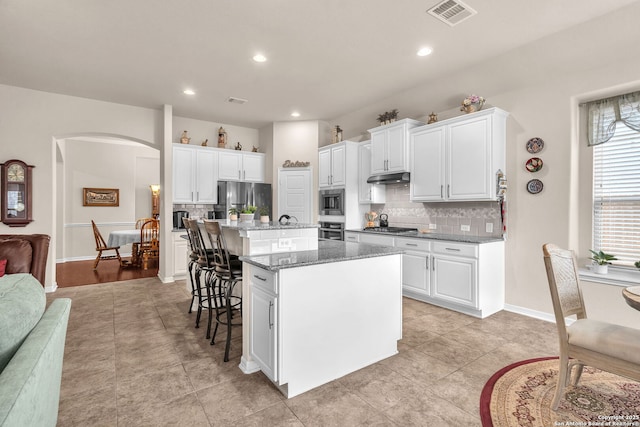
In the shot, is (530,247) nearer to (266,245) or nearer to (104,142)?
(266,245)

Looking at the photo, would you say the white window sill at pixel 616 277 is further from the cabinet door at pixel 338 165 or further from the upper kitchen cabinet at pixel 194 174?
the upper kitchen cabinet at pixel 194 174

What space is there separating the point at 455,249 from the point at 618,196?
5.28 feet

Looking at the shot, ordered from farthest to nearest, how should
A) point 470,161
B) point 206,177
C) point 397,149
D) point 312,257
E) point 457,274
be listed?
point 206,177 → point 397,149 → point 470,161 → point 457,274 → point 312,257

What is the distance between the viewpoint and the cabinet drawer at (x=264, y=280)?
6.83ft

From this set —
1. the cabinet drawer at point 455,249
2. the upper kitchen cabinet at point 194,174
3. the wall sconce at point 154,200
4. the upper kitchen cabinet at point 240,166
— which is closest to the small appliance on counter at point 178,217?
the upper kitchen cabinet at point 194,174

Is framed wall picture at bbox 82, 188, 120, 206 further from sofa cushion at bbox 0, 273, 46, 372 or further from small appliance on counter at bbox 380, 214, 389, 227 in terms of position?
sofa cushion at bbox 0, 273, 46, 372

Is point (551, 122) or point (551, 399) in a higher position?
point (551, 122)

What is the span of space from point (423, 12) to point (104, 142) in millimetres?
8011

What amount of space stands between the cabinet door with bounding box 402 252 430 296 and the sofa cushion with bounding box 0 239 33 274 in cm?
407

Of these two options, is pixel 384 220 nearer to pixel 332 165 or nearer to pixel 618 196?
pixel 332 165

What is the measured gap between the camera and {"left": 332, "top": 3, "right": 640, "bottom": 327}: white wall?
118 inches

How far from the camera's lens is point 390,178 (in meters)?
4.71

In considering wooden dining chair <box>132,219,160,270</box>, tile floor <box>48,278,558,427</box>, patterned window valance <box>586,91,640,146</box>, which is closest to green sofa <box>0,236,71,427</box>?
tile floor <box>48,278,558,427</box>

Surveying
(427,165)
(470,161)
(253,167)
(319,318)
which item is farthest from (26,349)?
(253,167)
